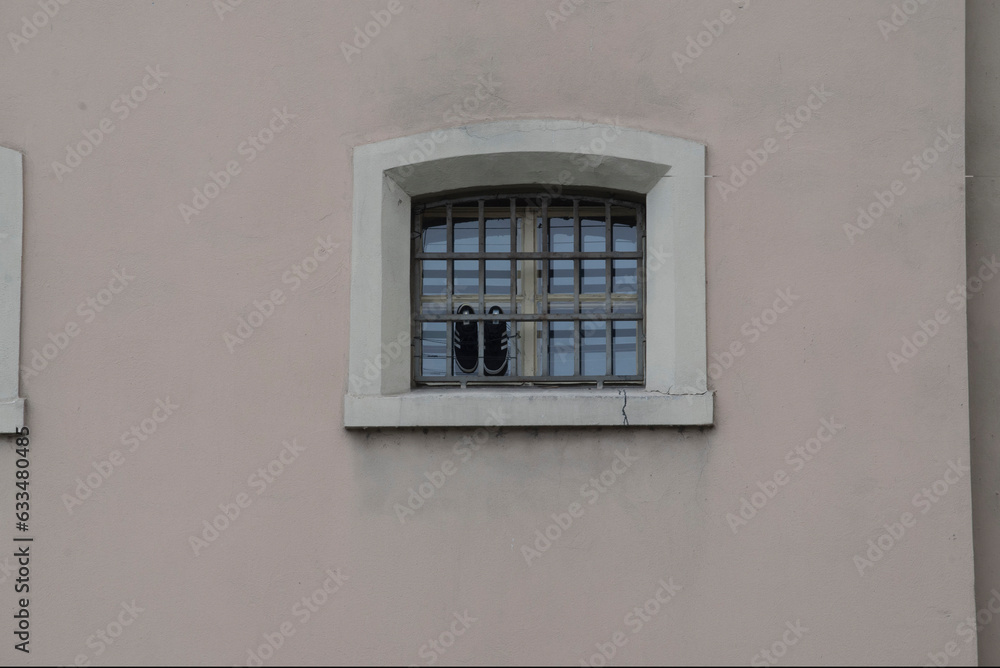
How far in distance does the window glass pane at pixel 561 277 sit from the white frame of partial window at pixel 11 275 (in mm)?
2548

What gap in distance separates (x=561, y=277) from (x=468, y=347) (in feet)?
1.95

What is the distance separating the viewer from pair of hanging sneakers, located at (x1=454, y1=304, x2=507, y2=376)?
3.94m

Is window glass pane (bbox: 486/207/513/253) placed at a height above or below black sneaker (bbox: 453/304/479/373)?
above

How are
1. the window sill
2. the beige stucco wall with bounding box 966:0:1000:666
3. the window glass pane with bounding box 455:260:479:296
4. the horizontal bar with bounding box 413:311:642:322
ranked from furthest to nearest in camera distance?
the window glass pane with bounding box 455:260:479:296
the horizontal bar with bounding box 413:311:642:322
the beige stucco wall with bounding box 966:0:1000:666
the window sill

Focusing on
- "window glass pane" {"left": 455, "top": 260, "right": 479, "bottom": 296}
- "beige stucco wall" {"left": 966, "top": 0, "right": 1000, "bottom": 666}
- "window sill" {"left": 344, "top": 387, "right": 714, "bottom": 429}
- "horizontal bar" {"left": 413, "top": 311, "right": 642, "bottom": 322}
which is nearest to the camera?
"window sill" {"left": 344, "top": 387, "right": 714, "bottom": 429}

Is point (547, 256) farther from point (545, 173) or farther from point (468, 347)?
point (468, 347)

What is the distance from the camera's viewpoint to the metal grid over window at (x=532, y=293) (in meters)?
3.89

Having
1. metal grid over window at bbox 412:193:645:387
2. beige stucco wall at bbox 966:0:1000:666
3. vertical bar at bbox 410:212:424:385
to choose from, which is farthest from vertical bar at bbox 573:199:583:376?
beige stucco wall at bbox 966:0:1000:666

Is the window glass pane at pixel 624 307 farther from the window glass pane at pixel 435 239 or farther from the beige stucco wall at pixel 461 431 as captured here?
the window glass pane at pixel 435 239

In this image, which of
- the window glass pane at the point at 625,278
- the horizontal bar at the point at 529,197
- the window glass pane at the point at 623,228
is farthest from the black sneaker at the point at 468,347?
the window glass pane at the point at 623,228

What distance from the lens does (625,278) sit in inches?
154

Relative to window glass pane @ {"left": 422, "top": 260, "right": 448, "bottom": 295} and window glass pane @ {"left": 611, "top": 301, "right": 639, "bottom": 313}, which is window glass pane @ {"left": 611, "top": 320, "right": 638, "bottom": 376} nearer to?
window glass pane @ {"left": 611, "top": 301, "right": 639, "bottom": 313}

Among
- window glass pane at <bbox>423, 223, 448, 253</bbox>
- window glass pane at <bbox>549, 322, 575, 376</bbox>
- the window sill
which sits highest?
window glass pane at <bbox>423, 223, 448, 253</bbox>

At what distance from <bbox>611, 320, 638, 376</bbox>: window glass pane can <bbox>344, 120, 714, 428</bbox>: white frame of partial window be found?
6.3 inches
